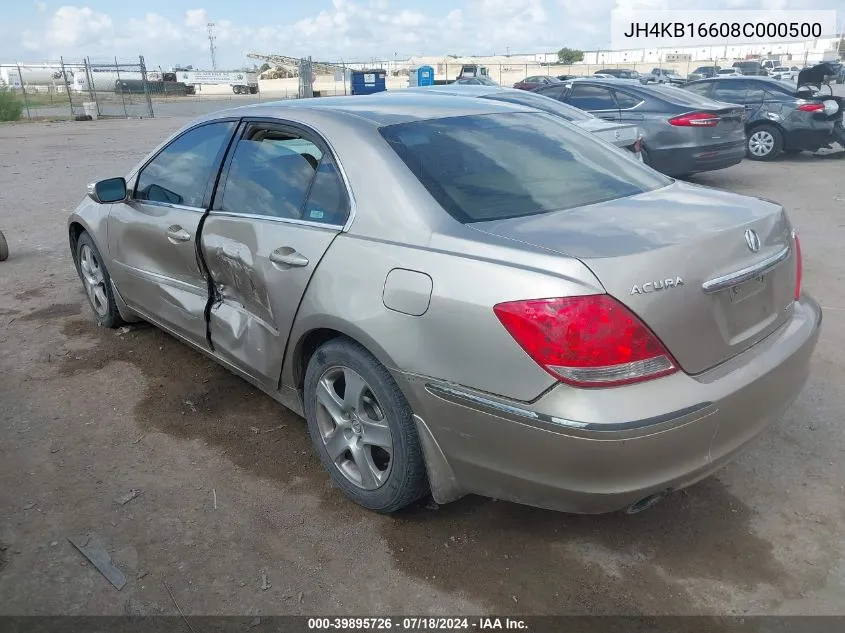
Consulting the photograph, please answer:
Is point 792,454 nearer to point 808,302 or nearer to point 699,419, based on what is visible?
point 808,302

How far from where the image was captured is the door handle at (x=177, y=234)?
3570 millimetres

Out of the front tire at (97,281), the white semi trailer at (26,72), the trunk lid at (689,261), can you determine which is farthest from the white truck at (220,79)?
the trunk lid at (689,261)

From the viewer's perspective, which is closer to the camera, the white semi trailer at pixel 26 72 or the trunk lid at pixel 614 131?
the trunk lid at pixel 614 131

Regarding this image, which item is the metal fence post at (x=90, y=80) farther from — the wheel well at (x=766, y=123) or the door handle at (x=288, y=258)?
the door handle at (x=288, y=258)

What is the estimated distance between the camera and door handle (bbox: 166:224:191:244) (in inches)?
141

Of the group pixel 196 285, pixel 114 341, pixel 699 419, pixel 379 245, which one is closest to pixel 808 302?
pixel 699 419

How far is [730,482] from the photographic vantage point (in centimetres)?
301

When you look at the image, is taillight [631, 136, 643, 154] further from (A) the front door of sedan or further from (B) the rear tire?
(B) the rear tire

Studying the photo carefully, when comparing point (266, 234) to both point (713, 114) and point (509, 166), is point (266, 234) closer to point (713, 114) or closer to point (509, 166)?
point (509, 166)

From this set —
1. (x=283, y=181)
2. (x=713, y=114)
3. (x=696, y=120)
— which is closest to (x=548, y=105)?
(x=696, y=120)

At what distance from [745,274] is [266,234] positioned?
192cm

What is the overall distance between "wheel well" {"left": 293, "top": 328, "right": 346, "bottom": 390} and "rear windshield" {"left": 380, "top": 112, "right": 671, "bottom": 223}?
711 millimetres

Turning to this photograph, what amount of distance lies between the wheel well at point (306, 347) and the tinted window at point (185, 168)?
112 cm

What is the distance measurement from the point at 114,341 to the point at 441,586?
328 centimetres
